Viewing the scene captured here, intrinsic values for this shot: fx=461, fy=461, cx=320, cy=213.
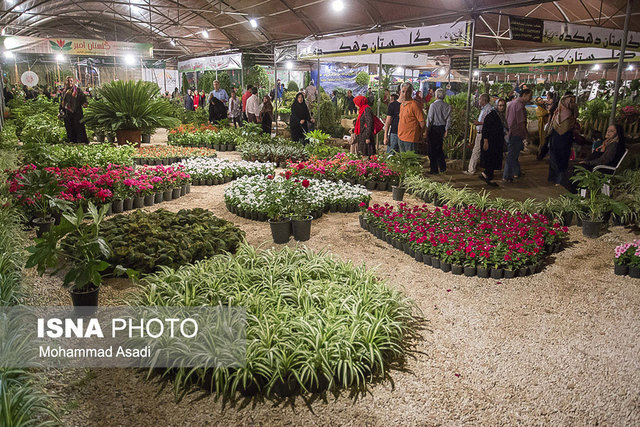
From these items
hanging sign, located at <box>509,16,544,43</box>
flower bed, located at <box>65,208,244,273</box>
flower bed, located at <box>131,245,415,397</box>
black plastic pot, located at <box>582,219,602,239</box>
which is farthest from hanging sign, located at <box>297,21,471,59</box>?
flower bed, located at <box>131,245,415,397</box>

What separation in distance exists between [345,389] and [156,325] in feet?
4.96

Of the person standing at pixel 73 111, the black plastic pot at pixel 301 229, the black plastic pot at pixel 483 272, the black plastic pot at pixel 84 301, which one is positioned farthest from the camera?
the person standing at pixel 73 111

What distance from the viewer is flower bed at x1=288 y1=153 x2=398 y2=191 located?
912 cm

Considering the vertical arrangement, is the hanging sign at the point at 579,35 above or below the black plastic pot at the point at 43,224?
above

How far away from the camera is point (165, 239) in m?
5.20

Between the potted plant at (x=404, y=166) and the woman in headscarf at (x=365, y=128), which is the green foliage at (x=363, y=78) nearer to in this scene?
the woman in headscarf at (x=365, y=128)

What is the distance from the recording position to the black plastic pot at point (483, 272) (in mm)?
4973

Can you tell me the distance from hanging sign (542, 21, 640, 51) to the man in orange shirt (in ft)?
13.5

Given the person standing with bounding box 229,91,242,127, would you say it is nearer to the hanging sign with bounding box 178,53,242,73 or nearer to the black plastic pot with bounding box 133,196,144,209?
the hanging sign with bounding box 178,53,242,73

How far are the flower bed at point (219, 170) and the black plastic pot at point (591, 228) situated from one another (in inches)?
233

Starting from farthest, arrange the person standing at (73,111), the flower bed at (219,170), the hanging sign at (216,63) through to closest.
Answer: the hanging sign at (216,63) → the person standing at (73,111) → the flower bed at (219,170)

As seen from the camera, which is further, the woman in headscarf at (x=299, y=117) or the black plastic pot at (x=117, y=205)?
the woman in headscarf at (x=299, y=117)

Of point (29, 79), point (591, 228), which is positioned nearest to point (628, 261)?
point (591, 228)

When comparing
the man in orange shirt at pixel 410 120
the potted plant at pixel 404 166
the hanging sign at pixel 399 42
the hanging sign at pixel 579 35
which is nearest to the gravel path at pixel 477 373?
the potted plant at pixel 404 166
